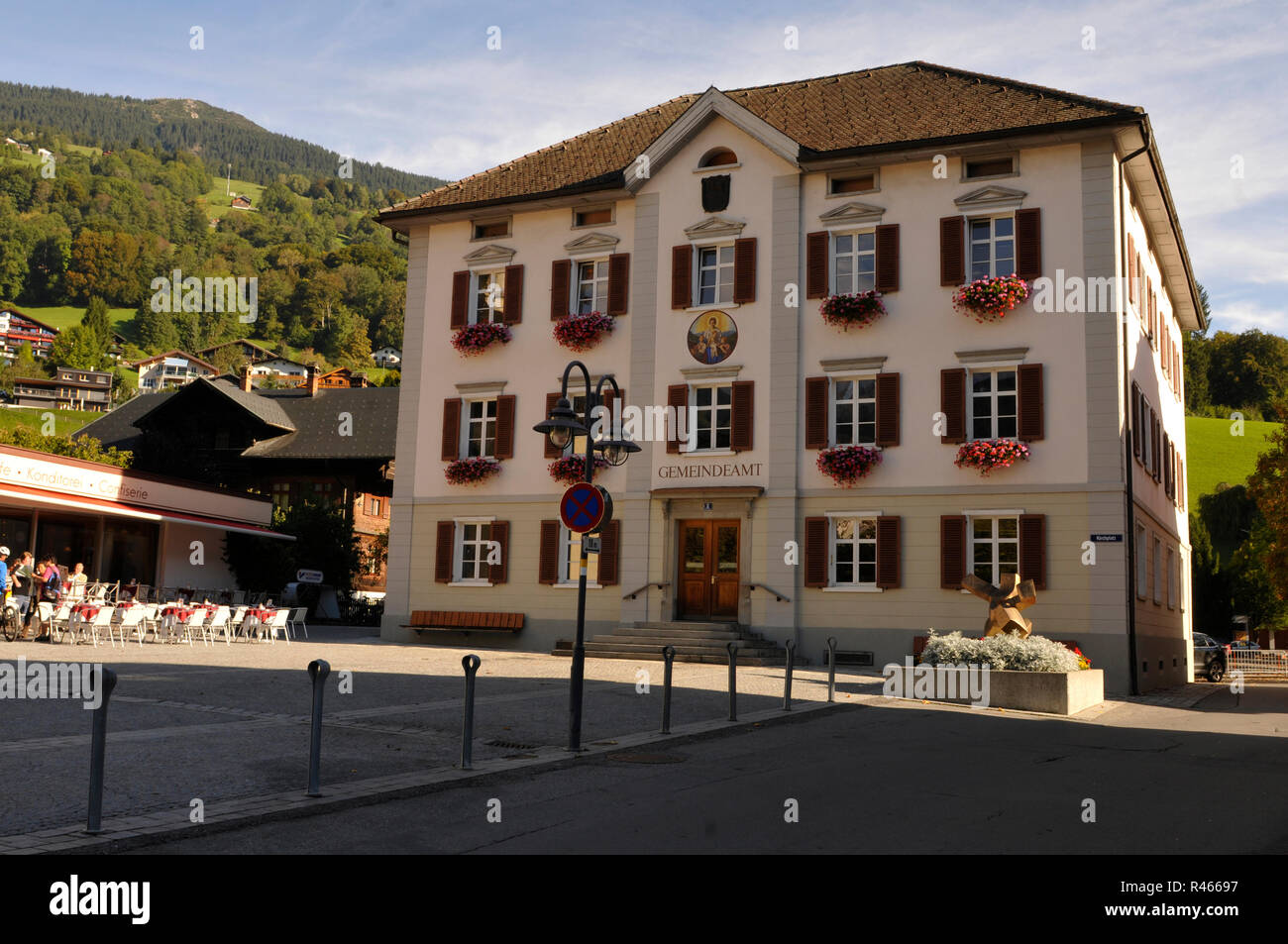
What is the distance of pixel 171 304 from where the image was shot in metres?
139

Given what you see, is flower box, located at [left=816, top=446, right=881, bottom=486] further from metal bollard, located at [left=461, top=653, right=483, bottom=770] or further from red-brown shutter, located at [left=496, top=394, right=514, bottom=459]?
metal bollard, located at [left=461, top=653, right=483, bottom=770]

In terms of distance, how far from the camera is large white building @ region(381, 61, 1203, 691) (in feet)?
81.9

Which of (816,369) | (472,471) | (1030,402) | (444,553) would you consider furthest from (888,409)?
(444,553)

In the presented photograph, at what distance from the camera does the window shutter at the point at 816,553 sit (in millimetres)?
26609

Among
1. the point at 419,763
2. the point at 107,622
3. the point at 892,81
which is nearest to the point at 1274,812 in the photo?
the point at 419,763

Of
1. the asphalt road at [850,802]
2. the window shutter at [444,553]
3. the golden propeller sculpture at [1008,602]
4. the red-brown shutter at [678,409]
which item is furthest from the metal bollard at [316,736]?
the window shutter at [444,553]

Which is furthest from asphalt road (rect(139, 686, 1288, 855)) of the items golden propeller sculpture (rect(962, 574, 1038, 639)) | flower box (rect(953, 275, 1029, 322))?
flower box (rect(953, 275, 1029, 322))

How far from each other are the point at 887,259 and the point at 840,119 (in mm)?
4574

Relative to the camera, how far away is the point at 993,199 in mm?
25922

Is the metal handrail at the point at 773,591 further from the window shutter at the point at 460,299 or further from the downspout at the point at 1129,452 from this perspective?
the window shutter at the point at 460,299

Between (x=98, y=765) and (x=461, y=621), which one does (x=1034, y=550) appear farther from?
(x=98, y=765)

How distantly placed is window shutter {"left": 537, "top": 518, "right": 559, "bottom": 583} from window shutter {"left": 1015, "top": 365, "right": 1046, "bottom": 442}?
10876mm
